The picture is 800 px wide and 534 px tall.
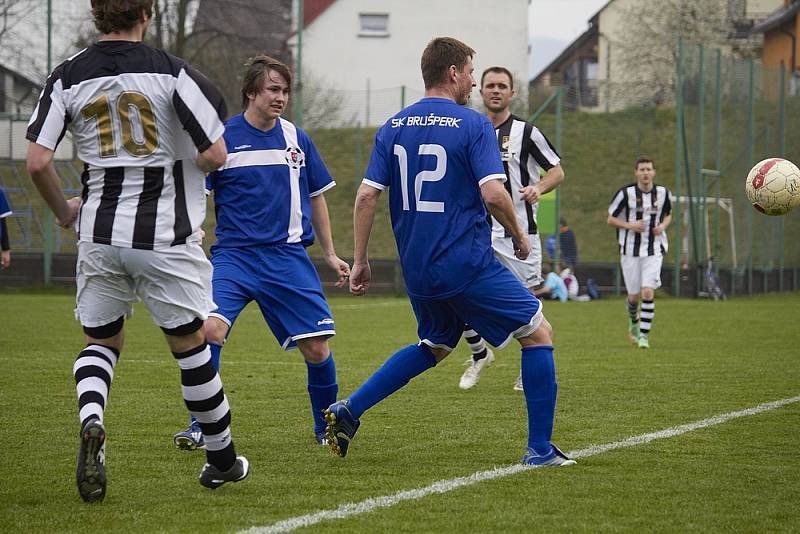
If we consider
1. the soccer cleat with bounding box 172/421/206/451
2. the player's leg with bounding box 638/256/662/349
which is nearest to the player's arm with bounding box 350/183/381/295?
the soccer cleat with bounding box 172/421/206/451

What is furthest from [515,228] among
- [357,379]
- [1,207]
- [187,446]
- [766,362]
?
[1,207]

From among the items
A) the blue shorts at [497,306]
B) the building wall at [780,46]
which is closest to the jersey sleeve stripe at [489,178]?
the blue shorts at [497,306]

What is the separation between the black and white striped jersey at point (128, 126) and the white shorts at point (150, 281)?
Answer: 0.17ft

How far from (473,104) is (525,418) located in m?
21.4

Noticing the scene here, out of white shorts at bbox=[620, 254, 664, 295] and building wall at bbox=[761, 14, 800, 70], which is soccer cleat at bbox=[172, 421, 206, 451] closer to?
white shorts at bbox=[620, 254, 664, 295]

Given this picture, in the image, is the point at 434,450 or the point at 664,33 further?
the point at 664,33

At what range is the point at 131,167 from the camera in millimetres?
4664

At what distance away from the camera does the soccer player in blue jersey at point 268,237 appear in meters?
6.40

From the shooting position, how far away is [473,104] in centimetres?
2828

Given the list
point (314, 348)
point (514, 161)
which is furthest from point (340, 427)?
point (514, 161)

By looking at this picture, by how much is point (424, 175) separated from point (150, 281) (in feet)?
5.04

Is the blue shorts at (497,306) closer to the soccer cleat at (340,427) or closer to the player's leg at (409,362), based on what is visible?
the player's leg at (409,362)

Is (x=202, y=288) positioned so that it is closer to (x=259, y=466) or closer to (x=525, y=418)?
(x=259, y=466)

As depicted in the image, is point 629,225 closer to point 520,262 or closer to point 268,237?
point 520,262
